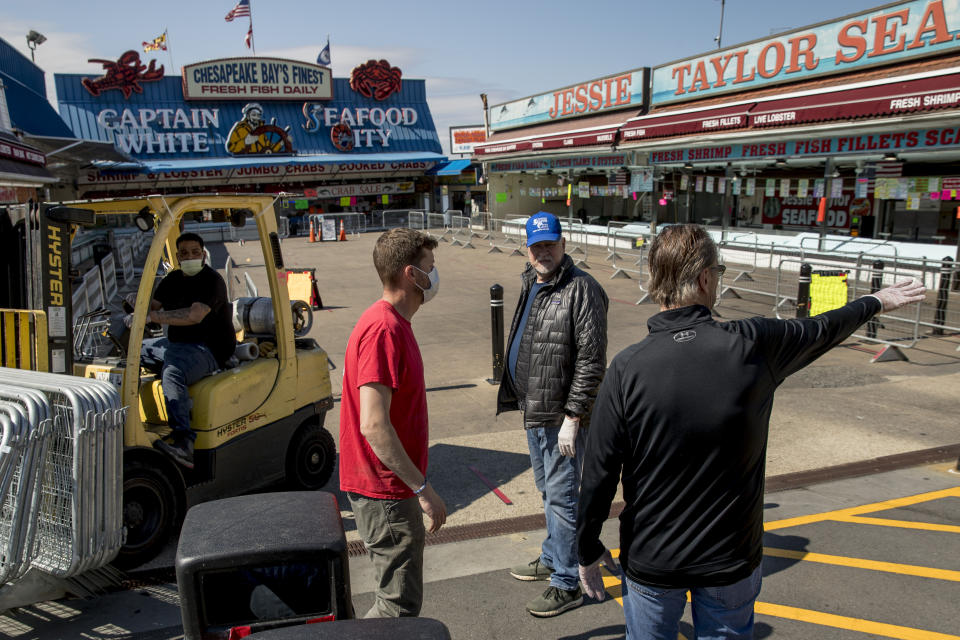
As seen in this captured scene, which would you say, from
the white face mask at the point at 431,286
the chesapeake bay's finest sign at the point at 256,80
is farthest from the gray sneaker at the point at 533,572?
the chesapeake bay's finest sign at the point at 256,80

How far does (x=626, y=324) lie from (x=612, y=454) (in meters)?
10.1

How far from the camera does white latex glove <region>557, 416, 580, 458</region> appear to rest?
3.52 meters

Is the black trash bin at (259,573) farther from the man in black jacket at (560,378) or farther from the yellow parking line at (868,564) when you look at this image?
the yellow parking line at (868,564)

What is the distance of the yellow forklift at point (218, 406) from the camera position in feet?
13.5

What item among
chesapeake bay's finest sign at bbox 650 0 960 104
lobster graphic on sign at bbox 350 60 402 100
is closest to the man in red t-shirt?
chesapeake bay's finest sign at bbox 650 0 960 104

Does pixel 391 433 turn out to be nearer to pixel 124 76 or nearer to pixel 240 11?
pixel 124 76

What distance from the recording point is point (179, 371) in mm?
4449

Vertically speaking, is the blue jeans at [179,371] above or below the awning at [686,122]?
below

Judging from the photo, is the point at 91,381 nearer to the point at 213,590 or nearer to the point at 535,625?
the point at 213,590

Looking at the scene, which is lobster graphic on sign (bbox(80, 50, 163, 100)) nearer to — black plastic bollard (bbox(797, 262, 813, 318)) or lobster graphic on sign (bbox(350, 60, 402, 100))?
lobster graphic on sign (bbox(350, 60, 402, 100))

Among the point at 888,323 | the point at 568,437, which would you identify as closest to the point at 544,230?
the point at 568,437

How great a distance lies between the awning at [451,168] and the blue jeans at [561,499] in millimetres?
37784

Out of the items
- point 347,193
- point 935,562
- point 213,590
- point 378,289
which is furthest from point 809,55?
point 347,193

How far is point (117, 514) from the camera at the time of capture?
358 cm
